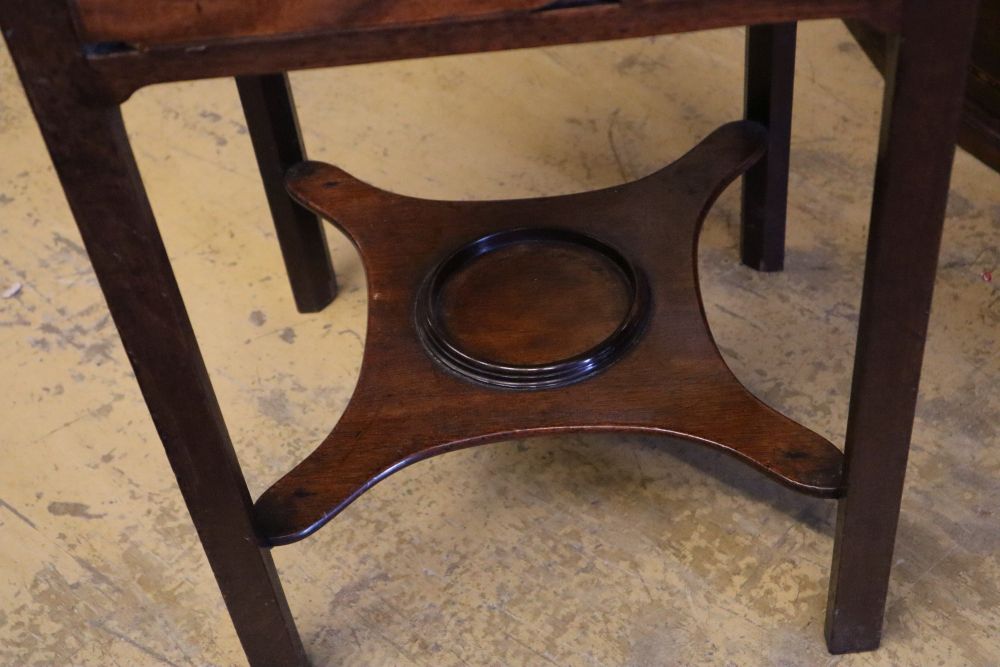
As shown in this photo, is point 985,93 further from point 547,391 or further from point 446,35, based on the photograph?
point 446,35

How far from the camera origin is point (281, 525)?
1.13 m

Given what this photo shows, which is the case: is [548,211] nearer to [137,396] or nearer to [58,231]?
[137,396]

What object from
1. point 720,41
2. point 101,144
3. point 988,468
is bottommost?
point 988,468

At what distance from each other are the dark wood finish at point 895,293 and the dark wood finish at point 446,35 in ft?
0.14

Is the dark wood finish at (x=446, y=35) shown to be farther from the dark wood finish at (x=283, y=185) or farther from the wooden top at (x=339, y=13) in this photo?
the dark wood finish at (x=283, y=185)

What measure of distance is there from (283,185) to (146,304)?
0.58m

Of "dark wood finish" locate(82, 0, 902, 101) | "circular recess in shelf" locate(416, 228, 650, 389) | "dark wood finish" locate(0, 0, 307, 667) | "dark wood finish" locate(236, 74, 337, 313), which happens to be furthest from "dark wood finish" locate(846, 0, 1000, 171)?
"dark wood finish" locate(0, 0, 307, 667)

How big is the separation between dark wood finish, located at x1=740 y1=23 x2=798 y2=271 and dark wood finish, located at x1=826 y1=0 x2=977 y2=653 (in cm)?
51

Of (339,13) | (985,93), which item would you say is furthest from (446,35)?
(985,93)

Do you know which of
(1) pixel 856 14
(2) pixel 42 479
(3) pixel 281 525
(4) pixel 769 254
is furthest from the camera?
(4) pixel 769 254

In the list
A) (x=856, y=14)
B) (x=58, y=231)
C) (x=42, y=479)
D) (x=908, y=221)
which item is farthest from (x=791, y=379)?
(x=58, y=231)

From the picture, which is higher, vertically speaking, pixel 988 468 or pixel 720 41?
pixel 720 41

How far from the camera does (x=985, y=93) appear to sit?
4.71ft

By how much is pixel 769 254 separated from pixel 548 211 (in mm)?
344
